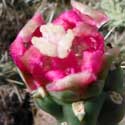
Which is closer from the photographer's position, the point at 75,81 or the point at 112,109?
the point at 75,81

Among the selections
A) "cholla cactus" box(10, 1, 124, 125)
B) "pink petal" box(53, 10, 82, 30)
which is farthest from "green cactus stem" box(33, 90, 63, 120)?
"pink petal" box(53, 10, 82, 30)

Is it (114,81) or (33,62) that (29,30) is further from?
(114,81)

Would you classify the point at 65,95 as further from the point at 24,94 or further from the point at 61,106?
the point at 24,94

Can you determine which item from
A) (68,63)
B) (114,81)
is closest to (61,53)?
(68,63)

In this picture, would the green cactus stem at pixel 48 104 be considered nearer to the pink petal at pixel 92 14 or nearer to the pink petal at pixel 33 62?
the pink petal at pixel 33 62

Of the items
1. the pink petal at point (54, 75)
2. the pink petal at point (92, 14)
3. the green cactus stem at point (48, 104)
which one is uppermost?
the pink petal at point (92, 14)

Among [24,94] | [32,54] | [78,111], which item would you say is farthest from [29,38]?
[24,94]

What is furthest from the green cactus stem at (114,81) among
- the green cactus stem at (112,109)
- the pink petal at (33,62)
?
the pink petal at (33,62)
